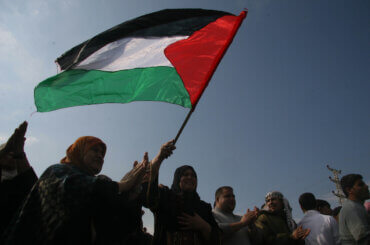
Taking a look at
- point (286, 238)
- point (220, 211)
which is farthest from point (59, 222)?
point (286, 238)

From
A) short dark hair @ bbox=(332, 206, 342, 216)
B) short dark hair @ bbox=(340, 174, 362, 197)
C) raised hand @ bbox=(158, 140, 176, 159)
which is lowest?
short dark hair @ bbox=(332, 206, 342, 216)

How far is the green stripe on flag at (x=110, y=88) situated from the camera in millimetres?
3221

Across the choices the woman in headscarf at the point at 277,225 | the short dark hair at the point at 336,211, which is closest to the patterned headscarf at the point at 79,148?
the woman in headscarf at the point at 277,225

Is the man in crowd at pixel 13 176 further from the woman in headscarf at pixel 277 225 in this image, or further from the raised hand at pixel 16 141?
the woman in headscarf at pixel 277 225

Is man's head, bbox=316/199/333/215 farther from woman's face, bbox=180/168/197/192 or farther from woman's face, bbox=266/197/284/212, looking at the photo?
woman's face, bbox=180/168/197/192

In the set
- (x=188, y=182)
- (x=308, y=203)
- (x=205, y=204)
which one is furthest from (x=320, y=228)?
(x=188, y=182)

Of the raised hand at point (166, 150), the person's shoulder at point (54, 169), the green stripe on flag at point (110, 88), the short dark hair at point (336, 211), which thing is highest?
the green stripe on flag at point (110, 88)

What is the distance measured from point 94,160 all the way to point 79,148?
8.2 inches

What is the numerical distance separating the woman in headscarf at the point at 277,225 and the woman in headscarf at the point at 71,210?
2447mm

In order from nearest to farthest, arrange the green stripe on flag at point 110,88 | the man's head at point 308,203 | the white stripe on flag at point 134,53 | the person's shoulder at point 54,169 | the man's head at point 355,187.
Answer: the person's shoulder at point 54,169 < the green stripe on flag at point 110,88 < the white stripe on flag at point 134,53 < the man's head at point 355,187 < the man's head at point 308,203

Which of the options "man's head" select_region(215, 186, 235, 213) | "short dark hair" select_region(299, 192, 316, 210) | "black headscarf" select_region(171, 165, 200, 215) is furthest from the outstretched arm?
"short dark hair" select_region(299, 192, 316, 210)

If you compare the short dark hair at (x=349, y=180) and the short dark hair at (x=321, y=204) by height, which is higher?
the short dark hair at (x=349, y=180)

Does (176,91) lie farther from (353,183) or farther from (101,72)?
(353,183)

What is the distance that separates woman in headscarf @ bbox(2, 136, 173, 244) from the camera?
192cm
